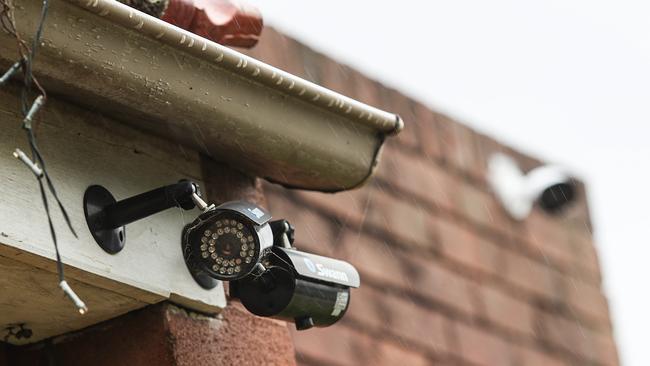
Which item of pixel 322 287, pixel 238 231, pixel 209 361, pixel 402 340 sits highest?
pixel 238 231

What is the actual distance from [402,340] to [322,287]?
158cm

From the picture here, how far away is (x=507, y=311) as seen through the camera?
4.90m

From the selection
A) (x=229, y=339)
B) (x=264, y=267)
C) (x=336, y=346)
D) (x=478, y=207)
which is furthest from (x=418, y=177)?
(x=264, y=267)

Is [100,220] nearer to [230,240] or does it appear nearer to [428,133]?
[230,240]

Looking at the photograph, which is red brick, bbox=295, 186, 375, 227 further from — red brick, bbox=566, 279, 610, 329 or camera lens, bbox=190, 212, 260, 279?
camera lens, bbox=190, 212, 260, 279

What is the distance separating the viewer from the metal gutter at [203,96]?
8.51 ft

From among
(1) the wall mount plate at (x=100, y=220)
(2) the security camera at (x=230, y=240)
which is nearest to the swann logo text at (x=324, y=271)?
(2) the security camera at (x=230, y=240)

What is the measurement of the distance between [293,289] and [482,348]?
6.64 ft

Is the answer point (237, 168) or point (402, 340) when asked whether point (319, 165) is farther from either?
point (402, 340)

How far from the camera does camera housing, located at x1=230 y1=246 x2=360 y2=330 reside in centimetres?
276

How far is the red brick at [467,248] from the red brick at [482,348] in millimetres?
229

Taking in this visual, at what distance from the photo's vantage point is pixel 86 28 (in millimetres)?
2602

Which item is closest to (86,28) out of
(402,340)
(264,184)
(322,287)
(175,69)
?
(175,69)

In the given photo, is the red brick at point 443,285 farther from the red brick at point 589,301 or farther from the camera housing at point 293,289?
the camera housing at point 293,289
